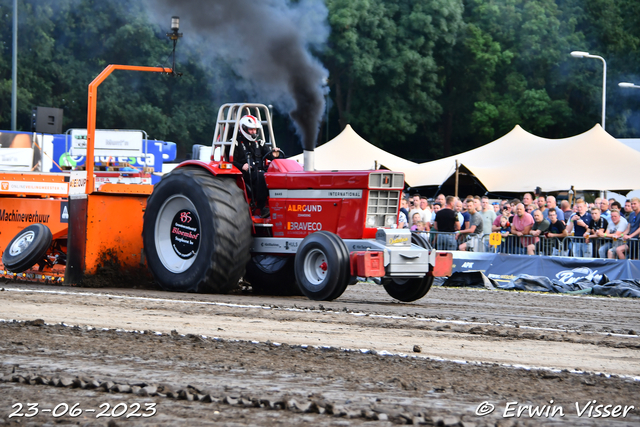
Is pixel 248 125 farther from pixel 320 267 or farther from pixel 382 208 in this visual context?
pixel 320 267

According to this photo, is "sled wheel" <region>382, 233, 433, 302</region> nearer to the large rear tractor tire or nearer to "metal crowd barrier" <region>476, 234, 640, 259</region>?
the large rear tractor tire

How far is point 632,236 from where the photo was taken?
50.3 ft

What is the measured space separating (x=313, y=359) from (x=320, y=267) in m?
4.64

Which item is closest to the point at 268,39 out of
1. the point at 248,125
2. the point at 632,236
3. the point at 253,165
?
the point at 248,125

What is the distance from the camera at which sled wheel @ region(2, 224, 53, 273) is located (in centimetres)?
1241

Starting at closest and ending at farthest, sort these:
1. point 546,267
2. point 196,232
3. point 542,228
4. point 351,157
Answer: point 196,232, point 546,267, point 542,228, point 351,157

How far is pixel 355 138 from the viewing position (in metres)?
31.9

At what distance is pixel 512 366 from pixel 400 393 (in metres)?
1.41

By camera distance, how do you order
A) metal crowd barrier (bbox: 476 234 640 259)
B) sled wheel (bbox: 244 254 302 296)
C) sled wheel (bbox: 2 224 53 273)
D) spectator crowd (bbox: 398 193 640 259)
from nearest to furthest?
1. sled wheel (bbox: 244 254 302 296)
2. sled wheel (bbox: 2 224 53 273)
3. metal crowd barrier (bbox: 476 234 640 259)
4. spectator crowd (bbox: 398 193 640 259)

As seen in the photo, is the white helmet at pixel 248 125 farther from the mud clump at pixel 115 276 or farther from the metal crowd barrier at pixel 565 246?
the metal crowd barrier at pixel 565 246

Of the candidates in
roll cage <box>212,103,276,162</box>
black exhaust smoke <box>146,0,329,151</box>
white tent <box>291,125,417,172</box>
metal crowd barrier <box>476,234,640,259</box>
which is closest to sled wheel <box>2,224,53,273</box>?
roll cage <box>212,103,276,162</box>

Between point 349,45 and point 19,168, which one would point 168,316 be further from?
point 349,45

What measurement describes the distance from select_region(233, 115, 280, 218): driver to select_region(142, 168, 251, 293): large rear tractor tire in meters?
0.28

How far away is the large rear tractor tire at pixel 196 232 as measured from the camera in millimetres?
11430
